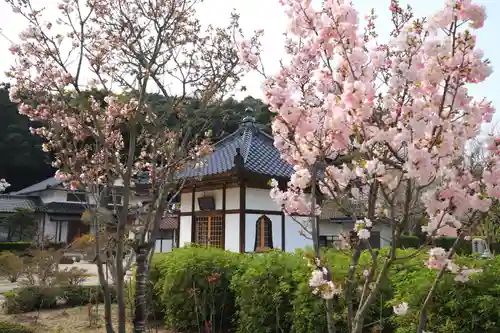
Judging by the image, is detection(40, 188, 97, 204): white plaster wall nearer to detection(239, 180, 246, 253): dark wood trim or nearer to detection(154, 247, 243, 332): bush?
detection(239, 180, 246, 253): dark wood trim

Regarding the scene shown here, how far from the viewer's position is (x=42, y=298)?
9.12 m

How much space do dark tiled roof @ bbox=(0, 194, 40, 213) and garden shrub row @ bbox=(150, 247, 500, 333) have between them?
22.7 meters

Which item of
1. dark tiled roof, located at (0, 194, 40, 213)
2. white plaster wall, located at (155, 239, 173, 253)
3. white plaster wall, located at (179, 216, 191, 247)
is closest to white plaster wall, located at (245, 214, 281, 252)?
white plaster wall, located at (179, 216, 191, 247)

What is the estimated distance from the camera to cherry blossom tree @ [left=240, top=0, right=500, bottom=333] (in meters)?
1.94

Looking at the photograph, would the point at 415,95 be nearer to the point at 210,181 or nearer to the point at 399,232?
the point at 399,232

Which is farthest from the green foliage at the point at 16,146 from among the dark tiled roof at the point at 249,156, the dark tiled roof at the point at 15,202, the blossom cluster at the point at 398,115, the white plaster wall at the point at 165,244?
the blossom cluster at the point at 398,115

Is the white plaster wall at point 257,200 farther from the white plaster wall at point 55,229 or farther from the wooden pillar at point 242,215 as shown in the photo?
the white plaster wall at point 55,229

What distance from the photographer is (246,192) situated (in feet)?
31.9

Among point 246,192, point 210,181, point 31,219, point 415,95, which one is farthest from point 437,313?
point 31,219

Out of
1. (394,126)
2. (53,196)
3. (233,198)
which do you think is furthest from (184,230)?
(53,196)

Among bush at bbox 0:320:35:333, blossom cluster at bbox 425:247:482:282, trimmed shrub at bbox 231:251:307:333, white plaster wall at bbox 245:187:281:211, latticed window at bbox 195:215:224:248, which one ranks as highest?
white plaster wall at bbox 245:187:281:211

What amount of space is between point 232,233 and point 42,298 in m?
4.30

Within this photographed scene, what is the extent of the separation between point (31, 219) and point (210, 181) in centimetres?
1881

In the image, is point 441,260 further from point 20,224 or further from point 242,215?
point 20,224
